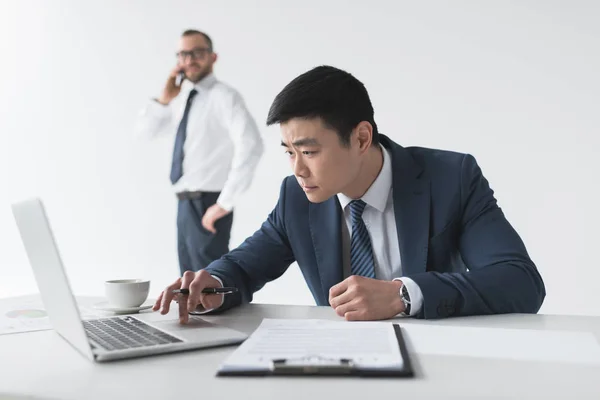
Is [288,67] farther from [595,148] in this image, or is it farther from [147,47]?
[595,148]

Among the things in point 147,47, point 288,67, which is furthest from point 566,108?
point 147,47

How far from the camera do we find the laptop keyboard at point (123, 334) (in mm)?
888

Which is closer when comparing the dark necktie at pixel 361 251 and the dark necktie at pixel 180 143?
the dark necktie at pixel 361 251

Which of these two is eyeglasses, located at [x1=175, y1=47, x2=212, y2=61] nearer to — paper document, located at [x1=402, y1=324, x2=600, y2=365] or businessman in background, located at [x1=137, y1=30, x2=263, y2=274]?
businessman in background, located at [x1=137, y1=30, x2=263, y2=274]

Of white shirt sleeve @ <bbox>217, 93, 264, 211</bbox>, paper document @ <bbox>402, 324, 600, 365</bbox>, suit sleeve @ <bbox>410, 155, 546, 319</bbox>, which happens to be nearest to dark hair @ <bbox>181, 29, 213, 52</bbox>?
white shirt sleeve @ <bbox>217, 93, 264, 211</bbox>

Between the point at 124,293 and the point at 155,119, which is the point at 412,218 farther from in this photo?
the point at 155,119

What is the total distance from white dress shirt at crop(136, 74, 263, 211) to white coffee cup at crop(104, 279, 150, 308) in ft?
6.67

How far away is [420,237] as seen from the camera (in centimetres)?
144

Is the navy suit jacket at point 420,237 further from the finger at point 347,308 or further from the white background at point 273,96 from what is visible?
the white background at point 273,96

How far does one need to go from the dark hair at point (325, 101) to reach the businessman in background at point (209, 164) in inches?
70.6

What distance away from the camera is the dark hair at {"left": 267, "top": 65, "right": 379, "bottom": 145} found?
1447 mm

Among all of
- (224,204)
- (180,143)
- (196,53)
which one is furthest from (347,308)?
(196,53)

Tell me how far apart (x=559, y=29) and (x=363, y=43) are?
105 cm

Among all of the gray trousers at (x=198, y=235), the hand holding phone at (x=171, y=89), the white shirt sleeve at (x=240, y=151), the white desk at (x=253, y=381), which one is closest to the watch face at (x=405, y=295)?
the white desk at (x=253, y=381)
